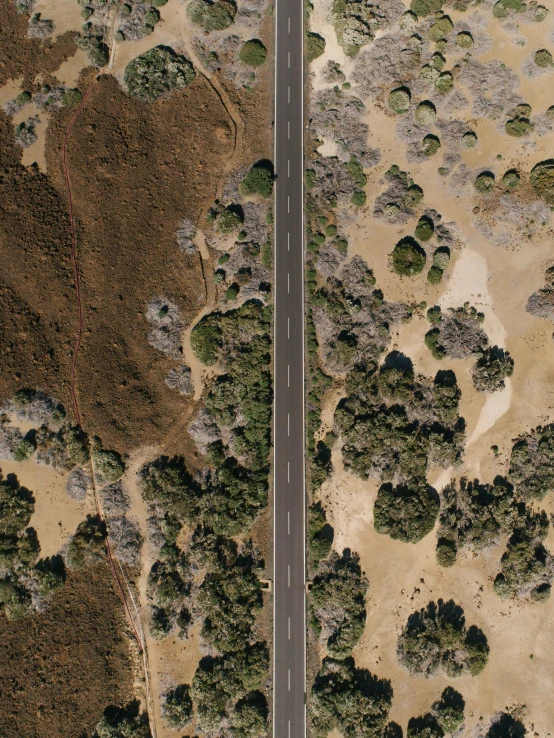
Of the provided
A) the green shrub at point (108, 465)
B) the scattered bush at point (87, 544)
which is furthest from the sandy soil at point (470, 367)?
the scattered bush at point (87, 544)

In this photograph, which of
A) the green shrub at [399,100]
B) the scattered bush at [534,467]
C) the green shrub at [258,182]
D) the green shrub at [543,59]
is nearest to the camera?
the scattered bush at [534,467]

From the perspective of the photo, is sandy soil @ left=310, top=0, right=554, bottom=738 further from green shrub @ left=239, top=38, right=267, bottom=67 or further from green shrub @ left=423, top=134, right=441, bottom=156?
green shrub @ left=239, top=38, right=267, bottom=67

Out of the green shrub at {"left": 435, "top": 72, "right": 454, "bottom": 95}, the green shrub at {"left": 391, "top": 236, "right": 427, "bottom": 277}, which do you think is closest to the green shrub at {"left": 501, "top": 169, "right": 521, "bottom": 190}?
the green shrub at {"left": 435, "top": 72, "right": 454, "bottom": 95}

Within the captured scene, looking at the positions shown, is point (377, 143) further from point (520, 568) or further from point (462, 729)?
point (462, 729)

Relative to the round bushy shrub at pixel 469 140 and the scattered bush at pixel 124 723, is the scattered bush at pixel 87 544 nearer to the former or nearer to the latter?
the scattered bush at pixel 124 723

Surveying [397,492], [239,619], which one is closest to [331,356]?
[397,492]

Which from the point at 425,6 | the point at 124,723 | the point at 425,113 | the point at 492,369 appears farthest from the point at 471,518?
the point at 425,6
